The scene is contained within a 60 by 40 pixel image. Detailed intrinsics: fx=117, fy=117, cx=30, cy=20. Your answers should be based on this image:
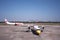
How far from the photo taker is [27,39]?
28859mm

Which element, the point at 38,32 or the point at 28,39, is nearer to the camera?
the point at 28,39

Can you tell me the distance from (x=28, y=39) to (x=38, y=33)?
25.2 feet

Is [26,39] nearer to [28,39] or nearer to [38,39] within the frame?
[28,39]

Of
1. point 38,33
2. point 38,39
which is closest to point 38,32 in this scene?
point 38,33

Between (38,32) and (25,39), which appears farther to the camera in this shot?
(38,32)

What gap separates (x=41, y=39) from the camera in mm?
30016

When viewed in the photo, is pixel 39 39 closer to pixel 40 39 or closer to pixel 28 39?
pixel 40 39

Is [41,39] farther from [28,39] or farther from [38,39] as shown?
[28,39]

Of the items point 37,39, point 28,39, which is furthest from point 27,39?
point 37,39

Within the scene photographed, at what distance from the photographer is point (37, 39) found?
98.3 ft

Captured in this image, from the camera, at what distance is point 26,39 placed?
28.9 m

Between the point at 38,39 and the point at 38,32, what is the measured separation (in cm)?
596

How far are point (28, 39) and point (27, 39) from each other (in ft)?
0.81

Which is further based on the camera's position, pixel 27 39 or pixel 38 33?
pixel 38 33
